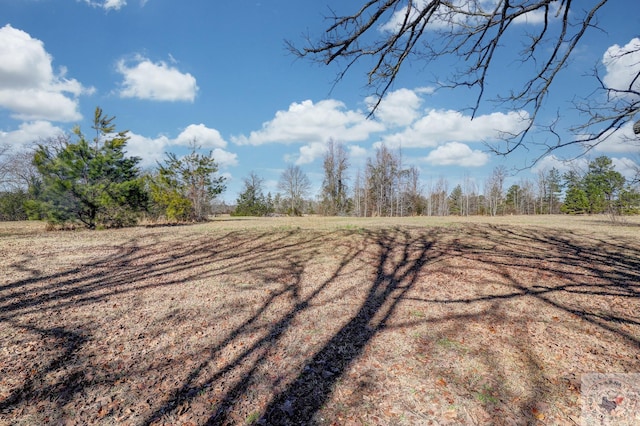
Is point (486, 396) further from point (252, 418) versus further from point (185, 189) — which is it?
point (185, 189)

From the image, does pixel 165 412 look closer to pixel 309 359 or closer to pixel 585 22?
pixel 309 359

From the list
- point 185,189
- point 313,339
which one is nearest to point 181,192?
point 185,189

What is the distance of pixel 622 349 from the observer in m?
3.07

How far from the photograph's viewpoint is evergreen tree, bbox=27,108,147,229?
39.3 feet

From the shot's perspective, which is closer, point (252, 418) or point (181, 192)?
point (252, 418)

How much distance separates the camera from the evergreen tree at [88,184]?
12.0 meters

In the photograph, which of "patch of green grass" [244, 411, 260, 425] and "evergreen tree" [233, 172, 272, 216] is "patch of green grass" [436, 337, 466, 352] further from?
"evergreen tree" [233, 172, 272, 216]

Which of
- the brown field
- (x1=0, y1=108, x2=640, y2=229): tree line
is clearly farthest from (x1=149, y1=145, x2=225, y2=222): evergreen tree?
the brown field

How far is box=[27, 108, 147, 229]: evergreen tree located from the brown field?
21.5ft

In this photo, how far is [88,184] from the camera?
40.8 feet

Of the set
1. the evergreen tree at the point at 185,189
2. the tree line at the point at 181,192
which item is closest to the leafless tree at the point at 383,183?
the tree line at the point at 181,192

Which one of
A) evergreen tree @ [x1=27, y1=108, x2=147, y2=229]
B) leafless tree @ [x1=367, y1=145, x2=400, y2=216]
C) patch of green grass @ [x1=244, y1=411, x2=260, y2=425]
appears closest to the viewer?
patch of green grass @ [x1=244, y1=411, x2=260, y2=425]

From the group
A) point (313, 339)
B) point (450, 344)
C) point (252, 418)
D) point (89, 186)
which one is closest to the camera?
point (252, 418)

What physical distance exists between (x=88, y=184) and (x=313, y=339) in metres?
13.5
